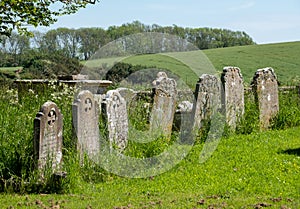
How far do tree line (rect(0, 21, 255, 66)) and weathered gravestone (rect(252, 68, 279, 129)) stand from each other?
49.5 feet

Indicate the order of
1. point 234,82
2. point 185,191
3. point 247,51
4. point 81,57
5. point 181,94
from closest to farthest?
1. point 185,191
2. point 234,82
3. point 181,94
4. point 81,57
5. point 247,51

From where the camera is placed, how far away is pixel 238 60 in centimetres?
4425

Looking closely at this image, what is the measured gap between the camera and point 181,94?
15.9 m

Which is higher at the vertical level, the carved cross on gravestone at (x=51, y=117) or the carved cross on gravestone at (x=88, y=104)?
the carved cross on gravestone at (x=88, y=104)

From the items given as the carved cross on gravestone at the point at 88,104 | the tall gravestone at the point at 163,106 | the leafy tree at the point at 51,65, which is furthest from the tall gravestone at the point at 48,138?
the leafy tree at the point at 51,65

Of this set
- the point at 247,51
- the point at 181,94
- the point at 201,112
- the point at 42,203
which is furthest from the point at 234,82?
the point at 247,51

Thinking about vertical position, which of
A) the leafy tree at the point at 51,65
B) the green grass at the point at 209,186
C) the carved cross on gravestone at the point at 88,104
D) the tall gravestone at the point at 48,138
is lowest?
the green grass at the point at 209,186

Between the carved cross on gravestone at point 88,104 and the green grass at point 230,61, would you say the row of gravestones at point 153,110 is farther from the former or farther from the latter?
the green grass at point 230,61

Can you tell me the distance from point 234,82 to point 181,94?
3.07m

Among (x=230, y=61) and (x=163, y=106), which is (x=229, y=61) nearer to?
(x=230, y=61)

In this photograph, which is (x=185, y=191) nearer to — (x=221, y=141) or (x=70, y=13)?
(x=221, y=141)

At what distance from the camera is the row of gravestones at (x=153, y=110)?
7.77m

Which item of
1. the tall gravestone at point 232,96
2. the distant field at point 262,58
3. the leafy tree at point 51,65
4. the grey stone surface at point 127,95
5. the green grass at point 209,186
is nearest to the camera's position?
the green grass at point 209,186

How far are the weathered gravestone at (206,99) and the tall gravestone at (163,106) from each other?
1.81ft
